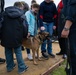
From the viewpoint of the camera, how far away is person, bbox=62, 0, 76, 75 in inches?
154

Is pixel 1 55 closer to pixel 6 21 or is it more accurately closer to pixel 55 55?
pixel 55 55

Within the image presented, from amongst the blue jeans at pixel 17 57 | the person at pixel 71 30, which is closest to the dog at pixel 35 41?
the blue jeans at pixel 17 57

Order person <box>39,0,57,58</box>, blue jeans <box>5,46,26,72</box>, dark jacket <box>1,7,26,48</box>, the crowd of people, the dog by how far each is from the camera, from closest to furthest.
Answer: the crowd of people, dark jacket <box>1,7,26,48</box>, blue jeans <box>5,46,26,72</box>, the dog, person <box>39,0,57,58</box>

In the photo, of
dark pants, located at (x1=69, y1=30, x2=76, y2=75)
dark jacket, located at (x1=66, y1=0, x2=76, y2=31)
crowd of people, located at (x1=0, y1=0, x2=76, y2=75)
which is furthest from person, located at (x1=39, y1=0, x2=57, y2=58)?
dark jacket, located at (x1=66, y1=0, x2=76, y2=31)

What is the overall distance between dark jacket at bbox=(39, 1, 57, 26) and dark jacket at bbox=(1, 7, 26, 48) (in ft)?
4.85

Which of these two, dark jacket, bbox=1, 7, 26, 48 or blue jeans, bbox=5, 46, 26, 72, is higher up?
dark jacket, bbox=1, 7, 26, 48

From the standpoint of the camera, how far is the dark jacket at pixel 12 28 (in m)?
5.81

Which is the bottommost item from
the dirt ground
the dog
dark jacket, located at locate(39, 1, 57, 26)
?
the dirt ground

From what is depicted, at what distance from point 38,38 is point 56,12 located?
3.53 ft

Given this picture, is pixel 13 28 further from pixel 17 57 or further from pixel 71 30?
pixel 71 30

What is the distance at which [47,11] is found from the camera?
739cm

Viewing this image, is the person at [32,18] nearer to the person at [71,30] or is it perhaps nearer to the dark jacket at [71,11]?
the person at [71,30]

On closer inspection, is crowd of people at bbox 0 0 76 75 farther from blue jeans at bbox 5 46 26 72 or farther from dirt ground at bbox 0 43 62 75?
dirt ground at bbox 0 43 62 75

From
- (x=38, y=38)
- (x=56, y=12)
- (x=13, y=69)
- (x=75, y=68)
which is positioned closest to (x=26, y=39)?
(x=38, y=38)
